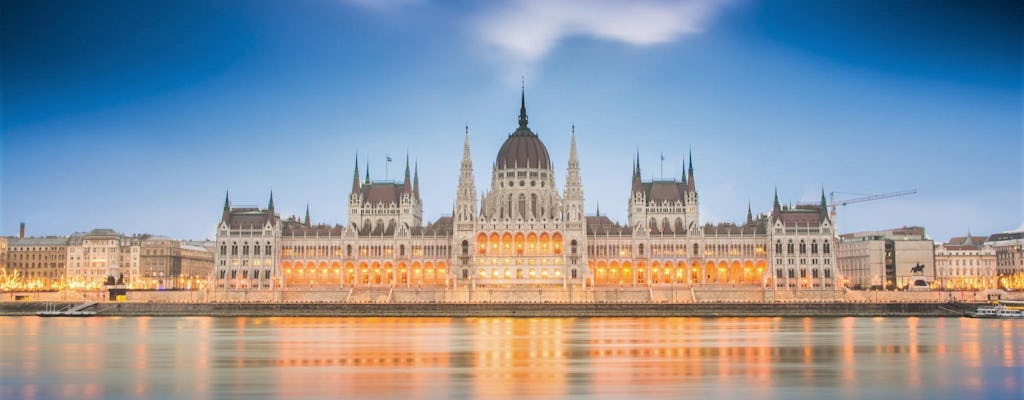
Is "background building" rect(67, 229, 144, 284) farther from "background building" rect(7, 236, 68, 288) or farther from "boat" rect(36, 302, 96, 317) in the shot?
"boat" rect(36, 302, 96, 317)

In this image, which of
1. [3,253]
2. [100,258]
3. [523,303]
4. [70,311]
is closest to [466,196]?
[523,303]

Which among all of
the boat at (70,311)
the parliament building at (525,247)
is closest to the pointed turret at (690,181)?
the parliament building at (525,247)

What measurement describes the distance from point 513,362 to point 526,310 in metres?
59.1

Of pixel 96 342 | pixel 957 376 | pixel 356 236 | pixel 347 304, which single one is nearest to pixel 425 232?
pixel 356 236

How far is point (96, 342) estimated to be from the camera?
69.4 meters

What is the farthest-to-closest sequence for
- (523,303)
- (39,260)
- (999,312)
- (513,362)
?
(39,260) → (523,303) → (999,312) → (513,362)

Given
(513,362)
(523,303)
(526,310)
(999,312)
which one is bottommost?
Result: (513,362)

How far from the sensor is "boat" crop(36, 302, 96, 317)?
4350 inches

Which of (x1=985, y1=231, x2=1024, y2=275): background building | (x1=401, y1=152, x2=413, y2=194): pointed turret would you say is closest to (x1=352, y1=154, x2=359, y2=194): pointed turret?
(x1=401, y1=152, x2=413, y2=194): pointed turret

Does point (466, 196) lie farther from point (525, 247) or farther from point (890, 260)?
point (890, 260)

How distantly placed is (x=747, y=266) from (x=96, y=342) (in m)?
88.4

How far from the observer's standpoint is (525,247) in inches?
5295

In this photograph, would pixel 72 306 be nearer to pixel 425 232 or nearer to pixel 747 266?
pixel 425 232

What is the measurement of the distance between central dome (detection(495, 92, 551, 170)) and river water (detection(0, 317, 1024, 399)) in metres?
58.9
